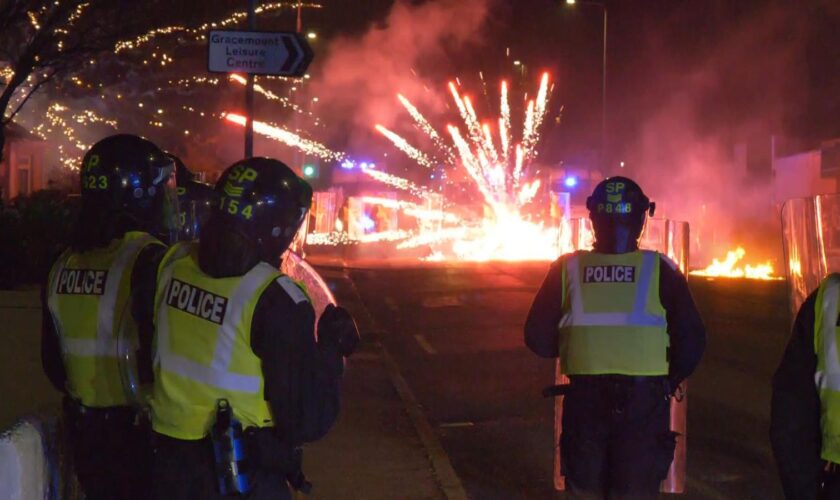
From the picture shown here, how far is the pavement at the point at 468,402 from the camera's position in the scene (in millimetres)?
6703

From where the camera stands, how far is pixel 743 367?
36.9ft

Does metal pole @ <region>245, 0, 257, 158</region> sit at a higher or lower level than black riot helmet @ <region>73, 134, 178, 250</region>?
higher

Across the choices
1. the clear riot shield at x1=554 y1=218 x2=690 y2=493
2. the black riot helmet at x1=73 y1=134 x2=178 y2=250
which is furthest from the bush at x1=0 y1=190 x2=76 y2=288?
the black riot helmet at x1=73 y1=134 x2=178 y2=250

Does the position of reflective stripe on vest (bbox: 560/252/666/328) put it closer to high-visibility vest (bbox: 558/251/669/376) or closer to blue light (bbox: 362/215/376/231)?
high-visibility vest (bbox: 558/251/669/376)

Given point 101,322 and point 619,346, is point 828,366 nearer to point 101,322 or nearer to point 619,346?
point 619,346

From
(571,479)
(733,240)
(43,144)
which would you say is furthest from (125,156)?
(43,144)

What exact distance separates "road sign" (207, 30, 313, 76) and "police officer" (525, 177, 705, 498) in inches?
145

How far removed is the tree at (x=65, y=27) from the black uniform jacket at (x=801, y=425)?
10947 mm

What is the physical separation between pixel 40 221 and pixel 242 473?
13.1m

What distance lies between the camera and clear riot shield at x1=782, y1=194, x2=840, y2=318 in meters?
3.54

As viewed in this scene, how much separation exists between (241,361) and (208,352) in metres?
0.11

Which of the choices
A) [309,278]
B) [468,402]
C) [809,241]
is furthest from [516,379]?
[809,241]

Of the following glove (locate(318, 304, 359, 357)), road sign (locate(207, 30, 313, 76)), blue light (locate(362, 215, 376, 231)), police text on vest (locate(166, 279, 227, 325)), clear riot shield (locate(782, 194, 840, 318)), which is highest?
road sign (locate(207, 30, 313, 76))

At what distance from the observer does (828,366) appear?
2.61 m
